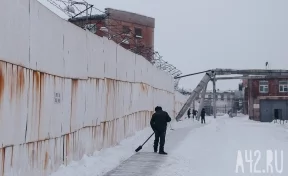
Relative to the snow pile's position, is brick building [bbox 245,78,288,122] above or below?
above

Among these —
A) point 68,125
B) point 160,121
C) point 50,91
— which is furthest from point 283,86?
point 50,91

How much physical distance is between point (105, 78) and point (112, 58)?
3.99 feet

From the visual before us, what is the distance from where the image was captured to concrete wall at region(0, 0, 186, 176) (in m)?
7.02

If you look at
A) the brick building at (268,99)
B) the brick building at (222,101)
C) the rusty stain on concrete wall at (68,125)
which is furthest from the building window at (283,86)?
the rusty stain on concrete wall at (68,125)

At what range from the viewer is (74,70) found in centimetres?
1057

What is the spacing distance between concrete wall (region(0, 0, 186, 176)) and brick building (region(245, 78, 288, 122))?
5152 cm

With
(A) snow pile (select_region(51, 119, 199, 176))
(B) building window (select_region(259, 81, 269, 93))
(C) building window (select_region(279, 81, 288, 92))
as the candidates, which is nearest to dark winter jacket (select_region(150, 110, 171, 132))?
(A) snow pile (select_region(51, 119, 199, 176))

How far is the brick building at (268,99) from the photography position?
64.1 m

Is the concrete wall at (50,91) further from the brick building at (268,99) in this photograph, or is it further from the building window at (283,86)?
the building window at (283,86)

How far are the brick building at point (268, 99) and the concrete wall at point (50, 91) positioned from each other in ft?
169

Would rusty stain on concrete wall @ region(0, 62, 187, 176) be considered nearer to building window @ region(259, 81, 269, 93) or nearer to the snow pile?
the snow pile

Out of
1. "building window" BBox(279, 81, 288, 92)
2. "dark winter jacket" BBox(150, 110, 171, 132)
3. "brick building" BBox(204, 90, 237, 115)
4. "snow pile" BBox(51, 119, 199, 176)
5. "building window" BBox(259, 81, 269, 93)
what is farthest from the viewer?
"brick building" BBox(204, 90, 237, 115)

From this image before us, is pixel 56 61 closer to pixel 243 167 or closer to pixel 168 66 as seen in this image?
pixel 243 167

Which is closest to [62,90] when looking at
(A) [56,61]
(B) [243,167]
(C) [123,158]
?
(A) [56,61]
